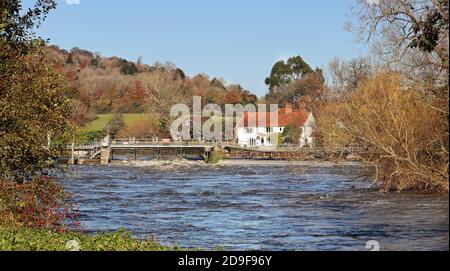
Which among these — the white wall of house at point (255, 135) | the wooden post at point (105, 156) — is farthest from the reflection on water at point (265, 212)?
the white wall of house at point (255, 135)

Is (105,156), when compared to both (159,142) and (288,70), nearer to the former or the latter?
(159,142)

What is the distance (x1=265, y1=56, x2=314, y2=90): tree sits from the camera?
143000 millimetres

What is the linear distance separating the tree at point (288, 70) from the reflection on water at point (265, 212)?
83.3 m

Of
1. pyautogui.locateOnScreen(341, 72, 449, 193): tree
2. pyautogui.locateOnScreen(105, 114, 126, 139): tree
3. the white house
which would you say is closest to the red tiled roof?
the white house

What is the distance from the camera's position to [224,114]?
126m

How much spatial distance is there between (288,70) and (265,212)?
361 ft

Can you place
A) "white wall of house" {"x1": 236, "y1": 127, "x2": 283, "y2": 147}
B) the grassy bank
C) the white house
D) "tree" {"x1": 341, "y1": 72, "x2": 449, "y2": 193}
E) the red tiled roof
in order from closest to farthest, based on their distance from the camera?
the grassy bank, "tree" {"x1": 341, "y1": 72, "x2": 449, "y2": 193}, the red tiled roof, the white house, "white wall of house" {"x1": 236, "y1": 127, "x2": 283, "y2": 147}

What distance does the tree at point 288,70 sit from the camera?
143000 millimetres

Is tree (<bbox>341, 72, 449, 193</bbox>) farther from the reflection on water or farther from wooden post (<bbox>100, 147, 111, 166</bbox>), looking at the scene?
wooden post (<bbox>100, 147, 111, 166</bbox>)

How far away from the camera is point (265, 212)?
3506 centimetres

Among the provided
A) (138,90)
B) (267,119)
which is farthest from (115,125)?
(267,119)

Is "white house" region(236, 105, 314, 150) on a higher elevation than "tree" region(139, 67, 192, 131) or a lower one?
lower

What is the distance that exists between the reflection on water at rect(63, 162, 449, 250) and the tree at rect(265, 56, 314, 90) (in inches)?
3281
